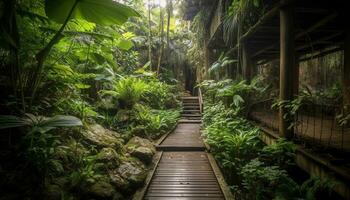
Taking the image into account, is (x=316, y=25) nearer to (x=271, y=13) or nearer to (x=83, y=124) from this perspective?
(x=271, y=13)

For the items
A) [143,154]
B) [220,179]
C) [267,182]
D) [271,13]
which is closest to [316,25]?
[271,13]

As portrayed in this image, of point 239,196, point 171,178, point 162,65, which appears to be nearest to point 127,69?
point 162,65

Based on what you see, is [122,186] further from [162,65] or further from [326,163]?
[162,65]

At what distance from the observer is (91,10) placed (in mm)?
3631

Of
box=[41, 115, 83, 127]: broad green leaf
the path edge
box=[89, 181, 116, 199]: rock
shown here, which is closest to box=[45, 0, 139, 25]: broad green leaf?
box=[41, 115, 83, 127]: broad green leaf

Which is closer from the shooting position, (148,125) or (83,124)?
(83,124)

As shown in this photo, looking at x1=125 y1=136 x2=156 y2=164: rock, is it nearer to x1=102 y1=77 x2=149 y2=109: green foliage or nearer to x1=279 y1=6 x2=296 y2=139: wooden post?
x1=102 y1=77 x2=149 y2=109: green foliage

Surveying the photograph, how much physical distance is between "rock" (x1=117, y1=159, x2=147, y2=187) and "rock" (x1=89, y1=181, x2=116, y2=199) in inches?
24.3

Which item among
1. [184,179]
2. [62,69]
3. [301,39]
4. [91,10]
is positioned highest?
[301,39]

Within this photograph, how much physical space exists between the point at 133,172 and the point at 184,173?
51.7 inches

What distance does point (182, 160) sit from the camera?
7.68 meters

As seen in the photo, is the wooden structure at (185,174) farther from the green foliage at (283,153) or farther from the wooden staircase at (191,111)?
the wooden staircase at (191,111)

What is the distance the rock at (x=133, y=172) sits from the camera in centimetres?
584

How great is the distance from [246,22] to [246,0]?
4.25ft
